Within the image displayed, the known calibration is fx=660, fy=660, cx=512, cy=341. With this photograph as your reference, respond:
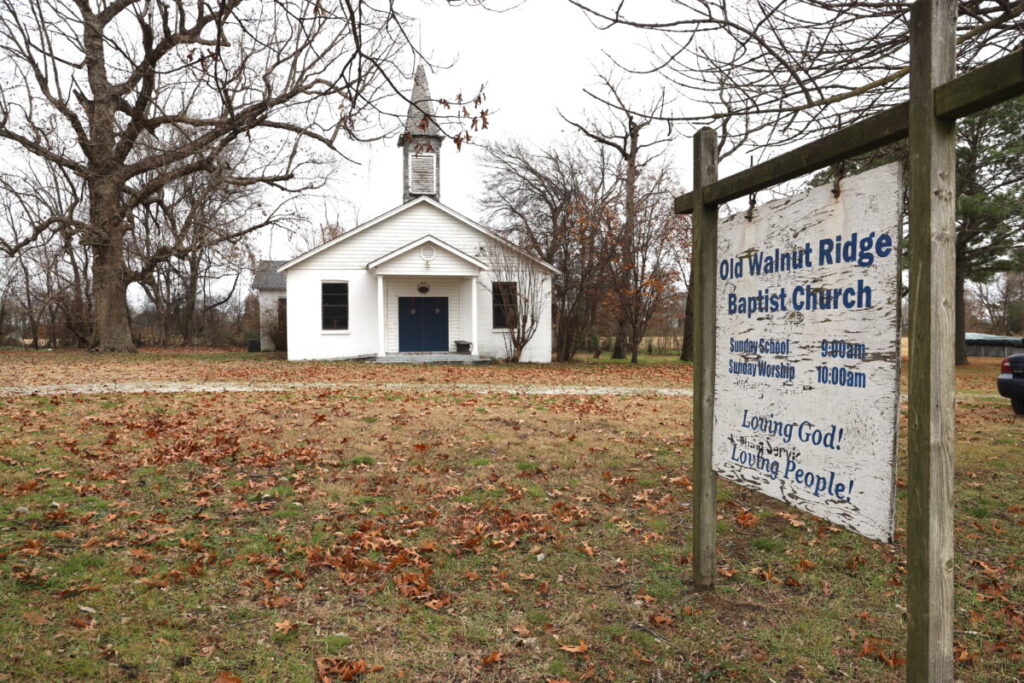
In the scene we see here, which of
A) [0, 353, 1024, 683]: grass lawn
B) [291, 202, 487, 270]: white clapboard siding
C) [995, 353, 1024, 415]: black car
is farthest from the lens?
[291, 202, 487, 270]: white clapboard siding

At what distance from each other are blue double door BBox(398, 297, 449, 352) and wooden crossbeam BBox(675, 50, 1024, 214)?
2080cm

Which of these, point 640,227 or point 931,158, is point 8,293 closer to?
point 640,227

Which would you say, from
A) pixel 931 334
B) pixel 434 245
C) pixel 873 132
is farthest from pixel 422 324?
pixel 931 334

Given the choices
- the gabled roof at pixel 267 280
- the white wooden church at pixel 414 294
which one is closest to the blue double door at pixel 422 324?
the white wooden church at pixel 414 294

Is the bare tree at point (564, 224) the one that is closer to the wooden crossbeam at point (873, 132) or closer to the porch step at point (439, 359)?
the porch step at point (439, 359)

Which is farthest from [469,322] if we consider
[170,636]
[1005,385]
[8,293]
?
[8,293]

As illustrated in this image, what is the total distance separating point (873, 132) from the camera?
2631mm

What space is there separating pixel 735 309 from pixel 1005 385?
32.9 feet

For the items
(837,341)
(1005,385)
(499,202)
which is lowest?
(1005,385)

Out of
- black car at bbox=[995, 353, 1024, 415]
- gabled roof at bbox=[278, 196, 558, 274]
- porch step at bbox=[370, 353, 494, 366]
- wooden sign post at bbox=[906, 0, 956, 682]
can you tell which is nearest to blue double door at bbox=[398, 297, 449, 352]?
porch step at bbox=[370, 353, 494, 366]

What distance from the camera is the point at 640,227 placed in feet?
82.7

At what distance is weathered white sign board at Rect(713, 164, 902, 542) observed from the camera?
256cm

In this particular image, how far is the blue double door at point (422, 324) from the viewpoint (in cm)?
2445

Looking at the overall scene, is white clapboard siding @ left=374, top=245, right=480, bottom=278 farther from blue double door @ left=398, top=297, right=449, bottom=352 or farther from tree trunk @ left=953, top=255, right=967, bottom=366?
tree trunk @ left=953, top=255, right=967, bottom=366
